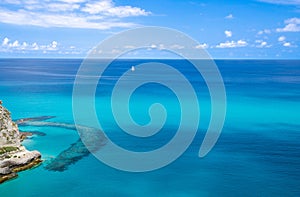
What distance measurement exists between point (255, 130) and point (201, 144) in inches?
486

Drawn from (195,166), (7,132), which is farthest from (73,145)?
(195,166)

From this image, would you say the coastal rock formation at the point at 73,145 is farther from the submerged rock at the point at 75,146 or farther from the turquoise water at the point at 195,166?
the turquoise water at the point at 195,166

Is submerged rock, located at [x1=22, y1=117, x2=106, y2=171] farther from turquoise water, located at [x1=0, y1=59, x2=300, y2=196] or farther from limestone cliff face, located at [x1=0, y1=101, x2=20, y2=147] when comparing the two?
limestone cliff face, located at [x1=0, y1=101, x2=20, y2=147]

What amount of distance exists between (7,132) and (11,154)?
196 inches

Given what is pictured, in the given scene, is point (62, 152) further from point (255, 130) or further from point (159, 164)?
point (255, 130)

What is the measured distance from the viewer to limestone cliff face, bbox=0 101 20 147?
1598 inches

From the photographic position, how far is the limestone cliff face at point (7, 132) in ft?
133

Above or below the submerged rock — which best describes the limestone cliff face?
above

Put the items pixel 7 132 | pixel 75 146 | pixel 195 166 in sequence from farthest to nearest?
pixel 75 146
pixel 7 132
pixel 195 166

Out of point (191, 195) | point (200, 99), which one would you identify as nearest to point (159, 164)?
point (191, 195)

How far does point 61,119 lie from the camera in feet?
203

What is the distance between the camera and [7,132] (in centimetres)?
4153

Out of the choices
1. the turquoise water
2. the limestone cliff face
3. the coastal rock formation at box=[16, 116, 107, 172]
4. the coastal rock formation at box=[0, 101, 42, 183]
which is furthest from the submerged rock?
the limestone cliff face

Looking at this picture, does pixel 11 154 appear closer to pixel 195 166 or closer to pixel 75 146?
pixel 75 146
